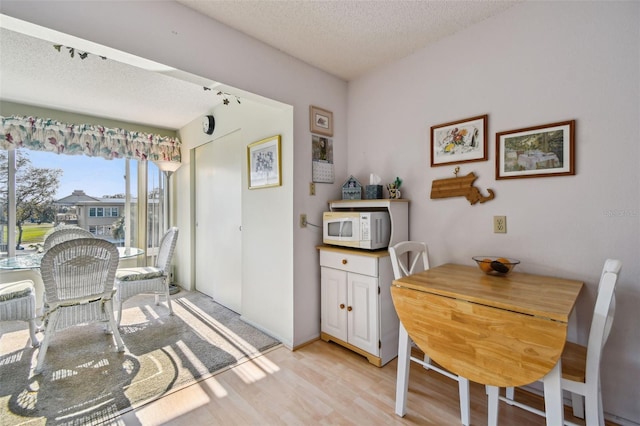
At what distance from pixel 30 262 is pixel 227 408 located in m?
2.35

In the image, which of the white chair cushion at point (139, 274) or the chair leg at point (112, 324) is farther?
the white chair cushion at point (139, 274)

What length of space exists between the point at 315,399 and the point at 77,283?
6.24ft

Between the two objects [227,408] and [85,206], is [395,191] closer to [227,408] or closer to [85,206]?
[227,408]

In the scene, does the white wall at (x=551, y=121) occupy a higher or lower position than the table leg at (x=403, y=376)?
higher

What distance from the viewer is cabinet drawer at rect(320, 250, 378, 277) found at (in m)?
2.09

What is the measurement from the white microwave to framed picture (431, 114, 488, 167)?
0.61 meters

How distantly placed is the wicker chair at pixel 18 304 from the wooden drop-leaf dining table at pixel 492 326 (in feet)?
9.34

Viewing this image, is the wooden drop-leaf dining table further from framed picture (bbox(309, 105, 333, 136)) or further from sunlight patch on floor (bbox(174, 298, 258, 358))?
framed picture (bbox(309, 105, 333, 136))

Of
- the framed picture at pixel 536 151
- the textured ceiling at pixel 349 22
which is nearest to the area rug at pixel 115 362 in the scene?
the framed picture at pixel 536 151

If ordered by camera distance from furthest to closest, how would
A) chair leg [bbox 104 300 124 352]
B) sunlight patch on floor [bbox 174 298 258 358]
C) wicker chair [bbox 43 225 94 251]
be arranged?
1. wicker chair [bbox 43 225 94 251]
2. sunlight patch on floor [bbox 174 298 258 358]
3. chair leg [bbox 104 300 124 352]

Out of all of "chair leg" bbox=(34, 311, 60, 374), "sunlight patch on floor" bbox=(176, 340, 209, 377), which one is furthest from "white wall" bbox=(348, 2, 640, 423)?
"chair leg" bbox=(34, 311, 60, 374)

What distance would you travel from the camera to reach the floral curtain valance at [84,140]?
10.2 ft

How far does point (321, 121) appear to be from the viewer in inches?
100

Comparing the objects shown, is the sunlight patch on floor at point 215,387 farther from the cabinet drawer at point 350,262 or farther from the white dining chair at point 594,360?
the white dining chair at point 594,360
